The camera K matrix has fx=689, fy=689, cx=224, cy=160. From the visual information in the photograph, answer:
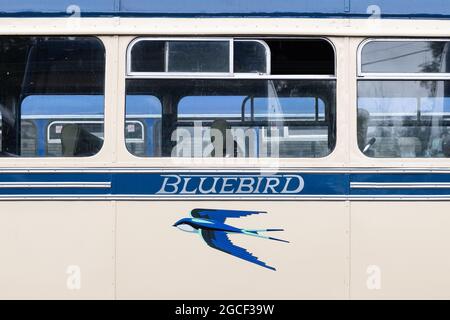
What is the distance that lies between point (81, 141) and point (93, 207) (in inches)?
19.8

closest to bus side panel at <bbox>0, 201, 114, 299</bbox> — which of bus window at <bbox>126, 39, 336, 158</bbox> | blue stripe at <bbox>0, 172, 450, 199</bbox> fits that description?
blue stripe at <bbox>0, 172, 450, 199</bbox>

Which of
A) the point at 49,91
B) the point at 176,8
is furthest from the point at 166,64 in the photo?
the point at 49,91

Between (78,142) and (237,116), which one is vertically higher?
(237,116)

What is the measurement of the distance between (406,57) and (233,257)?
1.96 m

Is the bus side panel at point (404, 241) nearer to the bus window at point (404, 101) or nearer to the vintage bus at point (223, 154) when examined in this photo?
the vintage bus at point (223, 154)

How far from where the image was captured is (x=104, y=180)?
5082 mm

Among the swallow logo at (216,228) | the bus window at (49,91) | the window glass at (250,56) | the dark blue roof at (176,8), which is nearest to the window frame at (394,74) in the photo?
the dark blue roof at (176,8)

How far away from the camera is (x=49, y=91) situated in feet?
16.9

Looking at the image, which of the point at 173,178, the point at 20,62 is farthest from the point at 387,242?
the point at 20,62

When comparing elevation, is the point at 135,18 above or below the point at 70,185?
above

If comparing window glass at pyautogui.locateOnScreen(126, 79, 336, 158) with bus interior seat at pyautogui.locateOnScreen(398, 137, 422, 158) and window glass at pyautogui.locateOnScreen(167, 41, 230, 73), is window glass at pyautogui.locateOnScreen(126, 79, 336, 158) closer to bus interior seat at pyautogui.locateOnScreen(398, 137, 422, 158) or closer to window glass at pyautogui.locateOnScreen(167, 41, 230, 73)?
window glass at pyautogui.locateOnScreen(167, 41, 230, 73)

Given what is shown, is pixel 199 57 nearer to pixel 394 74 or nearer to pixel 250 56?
pixel 250 56
